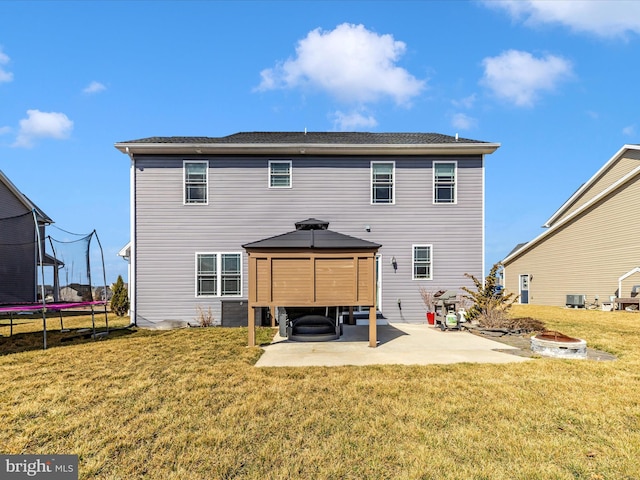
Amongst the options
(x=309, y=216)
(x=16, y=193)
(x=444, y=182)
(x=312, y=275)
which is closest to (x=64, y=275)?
(x=309, y=216)

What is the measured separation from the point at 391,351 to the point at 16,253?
2140 cm

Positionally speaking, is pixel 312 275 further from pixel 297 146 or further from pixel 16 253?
pixel 16 253

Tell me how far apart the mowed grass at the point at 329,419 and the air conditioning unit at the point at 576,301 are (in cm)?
1470

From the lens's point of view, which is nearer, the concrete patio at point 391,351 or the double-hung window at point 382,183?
the concrete patio at point 391,351

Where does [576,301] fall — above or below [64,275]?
below

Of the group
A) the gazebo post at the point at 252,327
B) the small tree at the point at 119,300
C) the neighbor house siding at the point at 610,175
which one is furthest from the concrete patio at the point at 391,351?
the neighbor house siding at the point at 610,175

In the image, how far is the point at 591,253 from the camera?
19.1 metres

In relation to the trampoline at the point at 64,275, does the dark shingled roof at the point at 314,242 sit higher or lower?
higher

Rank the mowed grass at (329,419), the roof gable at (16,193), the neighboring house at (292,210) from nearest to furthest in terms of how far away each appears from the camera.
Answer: the mowed grass at (329,419), the neighboring house at (292,210), the roof gable at (16,193)

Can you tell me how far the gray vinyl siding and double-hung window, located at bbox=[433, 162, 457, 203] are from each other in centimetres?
19

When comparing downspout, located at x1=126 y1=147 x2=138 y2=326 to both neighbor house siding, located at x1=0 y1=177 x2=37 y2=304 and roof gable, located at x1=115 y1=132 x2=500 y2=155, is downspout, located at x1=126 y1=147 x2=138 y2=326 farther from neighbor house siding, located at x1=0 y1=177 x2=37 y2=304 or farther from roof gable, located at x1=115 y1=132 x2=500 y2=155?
neighbor house siding, located at x1=0 y1=177 x2=37 y2=304

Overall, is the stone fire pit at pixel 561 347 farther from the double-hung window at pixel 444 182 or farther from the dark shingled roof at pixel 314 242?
the double-hung window at pixel 444 182

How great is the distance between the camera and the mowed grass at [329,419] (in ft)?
10.2

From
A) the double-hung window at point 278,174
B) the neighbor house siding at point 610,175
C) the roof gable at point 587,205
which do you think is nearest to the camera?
the double-hung window at point 278,174
